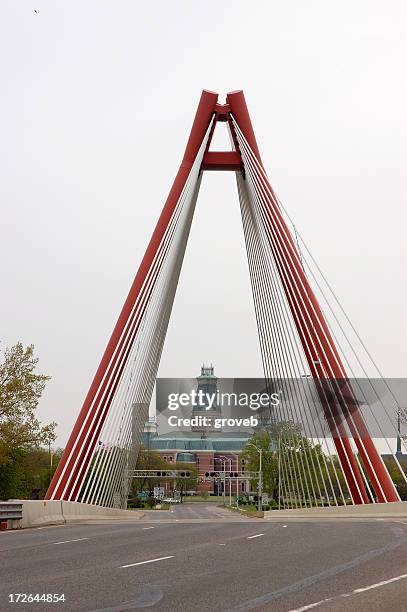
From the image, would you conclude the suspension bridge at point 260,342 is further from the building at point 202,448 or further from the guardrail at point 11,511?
the building at point 202,448

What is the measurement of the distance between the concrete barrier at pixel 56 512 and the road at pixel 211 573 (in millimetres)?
5453

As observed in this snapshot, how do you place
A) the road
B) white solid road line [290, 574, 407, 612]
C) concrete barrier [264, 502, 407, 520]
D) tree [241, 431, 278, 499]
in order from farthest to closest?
tree [241, 431, 278, 499] → concrete barrier [264, 502, 407, 520] → the road → white solid road line [290, 574, 407, 612]

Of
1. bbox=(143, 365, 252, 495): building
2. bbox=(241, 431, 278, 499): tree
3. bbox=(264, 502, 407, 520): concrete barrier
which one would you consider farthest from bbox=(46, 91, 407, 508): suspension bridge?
bbox=(143, 365, 252, 495): building

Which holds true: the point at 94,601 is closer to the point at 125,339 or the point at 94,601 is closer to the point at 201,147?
the point at 125,339

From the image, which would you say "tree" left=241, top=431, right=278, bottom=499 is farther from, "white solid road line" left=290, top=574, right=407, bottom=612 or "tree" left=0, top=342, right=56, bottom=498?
"white solid road line" left=290, top=574, right=407, bottom=612

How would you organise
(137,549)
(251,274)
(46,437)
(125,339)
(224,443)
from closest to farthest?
(137,549), (125,339), (251,274), (46,437), (224,443)

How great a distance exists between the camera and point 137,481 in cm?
11631

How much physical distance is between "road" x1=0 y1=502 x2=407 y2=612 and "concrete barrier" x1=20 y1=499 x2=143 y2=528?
17.9 ft

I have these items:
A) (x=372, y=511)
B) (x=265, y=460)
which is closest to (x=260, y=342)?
(x=372, y=511)

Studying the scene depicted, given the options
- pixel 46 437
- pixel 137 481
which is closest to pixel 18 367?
pixel 46 437

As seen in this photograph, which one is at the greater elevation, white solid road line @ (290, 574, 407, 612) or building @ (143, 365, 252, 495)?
building @ (143, 365, 252, 495)

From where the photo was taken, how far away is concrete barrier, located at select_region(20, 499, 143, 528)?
72.8 feet

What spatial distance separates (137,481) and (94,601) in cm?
11031

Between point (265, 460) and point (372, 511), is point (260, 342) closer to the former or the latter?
point (372, 511)
